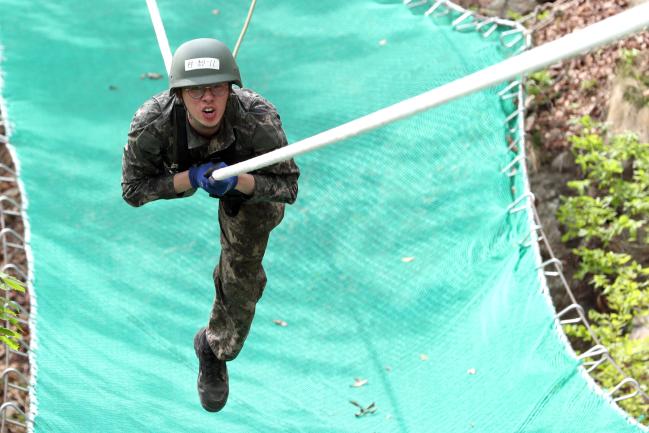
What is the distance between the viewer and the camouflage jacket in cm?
285

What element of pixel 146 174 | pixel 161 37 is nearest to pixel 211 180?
pixel 146 174

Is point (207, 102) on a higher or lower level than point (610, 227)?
higher

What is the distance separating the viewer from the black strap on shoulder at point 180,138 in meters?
2.85

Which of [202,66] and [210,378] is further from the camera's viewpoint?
[210,378]

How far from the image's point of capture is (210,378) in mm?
3488

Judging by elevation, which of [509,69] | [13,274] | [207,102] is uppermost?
[509,69]

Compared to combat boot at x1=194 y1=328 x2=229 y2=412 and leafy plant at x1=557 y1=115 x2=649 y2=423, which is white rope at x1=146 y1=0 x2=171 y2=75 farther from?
leafy plant at x1=557 y1=115 x2=649 y2=423

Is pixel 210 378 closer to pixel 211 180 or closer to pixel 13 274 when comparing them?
pixel 211 180

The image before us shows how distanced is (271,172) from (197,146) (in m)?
0.22

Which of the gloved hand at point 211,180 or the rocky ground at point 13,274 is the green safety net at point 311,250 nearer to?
the rocky ground at point 13,274

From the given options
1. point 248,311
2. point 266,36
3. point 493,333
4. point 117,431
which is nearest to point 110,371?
point 117,431

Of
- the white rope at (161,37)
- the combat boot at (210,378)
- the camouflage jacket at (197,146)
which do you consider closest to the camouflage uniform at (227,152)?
the camouflage jacket at (197,146)

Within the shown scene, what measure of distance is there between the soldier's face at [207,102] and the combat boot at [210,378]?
97cm

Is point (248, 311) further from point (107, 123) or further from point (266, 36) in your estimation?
point (266, 36)
